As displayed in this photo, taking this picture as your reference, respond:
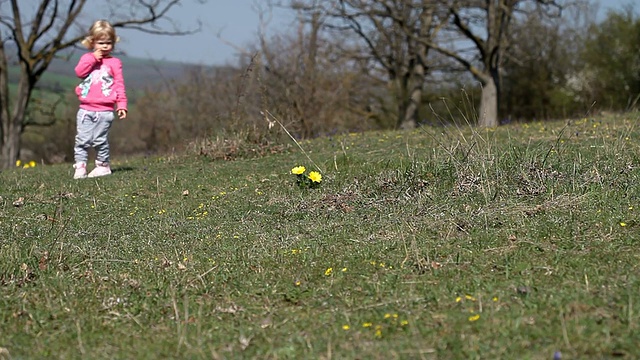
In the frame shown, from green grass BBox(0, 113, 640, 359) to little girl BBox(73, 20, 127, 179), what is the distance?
168cm

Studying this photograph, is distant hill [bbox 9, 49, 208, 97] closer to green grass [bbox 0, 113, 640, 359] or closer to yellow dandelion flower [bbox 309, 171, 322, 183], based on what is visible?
yellow dandelion flower [bbox 309, 171, 322, 183]

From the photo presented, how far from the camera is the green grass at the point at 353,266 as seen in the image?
3186 millimetres

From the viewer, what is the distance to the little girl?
27.1 feet

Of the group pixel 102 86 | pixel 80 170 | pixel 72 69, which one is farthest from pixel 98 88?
pixel 72 69

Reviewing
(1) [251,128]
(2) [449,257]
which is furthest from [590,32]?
(2) [449,257]

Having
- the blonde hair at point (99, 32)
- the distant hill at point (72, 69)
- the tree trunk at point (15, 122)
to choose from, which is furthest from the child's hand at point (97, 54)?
the tree trunk at point (15, 122)

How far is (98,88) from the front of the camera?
8.34 m

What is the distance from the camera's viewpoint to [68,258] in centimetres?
458

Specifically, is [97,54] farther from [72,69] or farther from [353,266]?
[72,69]

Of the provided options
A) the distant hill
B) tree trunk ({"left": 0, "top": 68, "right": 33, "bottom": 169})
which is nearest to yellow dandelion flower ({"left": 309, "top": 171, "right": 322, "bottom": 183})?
the distant hill

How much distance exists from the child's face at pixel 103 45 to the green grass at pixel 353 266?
2.15 m

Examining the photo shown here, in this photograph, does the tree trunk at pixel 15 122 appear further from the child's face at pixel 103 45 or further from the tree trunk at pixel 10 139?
the child's face at pixel 103 45

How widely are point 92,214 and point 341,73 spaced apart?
21902mm

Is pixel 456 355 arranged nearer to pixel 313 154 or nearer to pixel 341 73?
pixel 313 154
